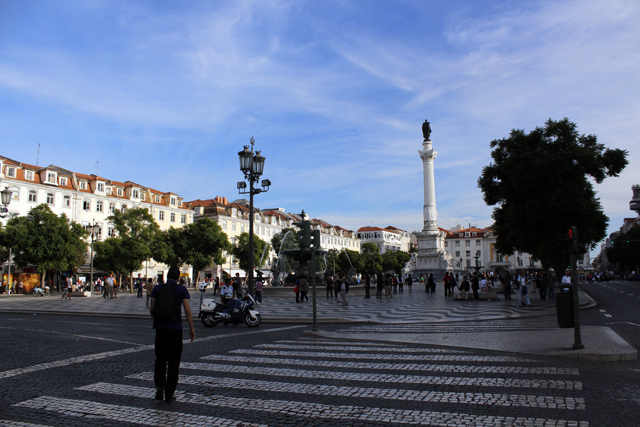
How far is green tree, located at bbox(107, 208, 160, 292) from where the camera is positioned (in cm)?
4766

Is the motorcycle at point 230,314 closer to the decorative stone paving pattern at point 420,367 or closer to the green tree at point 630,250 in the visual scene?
the decorative stone paving pattern at point 420,367

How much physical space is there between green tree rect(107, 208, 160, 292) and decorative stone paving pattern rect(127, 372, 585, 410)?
144 feet

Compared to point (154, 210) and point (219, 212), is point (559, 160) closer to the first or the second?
point (154, 210)

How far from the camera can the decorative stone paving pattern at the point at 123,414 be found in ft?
15.7

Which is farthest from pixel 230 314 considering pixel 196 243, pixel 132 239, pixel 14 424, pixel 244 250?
pixel 244 250

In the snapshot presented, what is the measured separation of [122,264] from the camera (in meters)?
49.0

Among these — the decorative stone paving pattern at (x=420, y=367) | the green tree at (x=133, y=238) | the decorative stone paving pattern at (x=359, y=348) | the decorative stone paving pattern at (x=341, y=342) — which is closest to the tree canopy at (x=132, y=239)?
the green tree at (x=133, y=238)

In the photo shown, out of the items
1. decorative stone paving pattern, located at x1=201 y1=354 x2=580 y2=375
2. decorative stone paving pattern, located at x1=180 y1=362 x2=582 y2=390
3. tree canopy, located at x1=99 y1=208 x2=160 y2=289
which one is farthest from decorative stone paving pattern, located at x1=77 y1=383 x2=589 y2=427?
tree canopy, located at x1=99 y1=208 x2=160 y2=289

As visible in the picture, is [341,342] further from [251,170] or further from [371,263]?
[371,263]

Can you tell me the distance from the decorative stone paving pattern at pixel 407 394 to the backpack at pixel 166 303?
1.37 metres

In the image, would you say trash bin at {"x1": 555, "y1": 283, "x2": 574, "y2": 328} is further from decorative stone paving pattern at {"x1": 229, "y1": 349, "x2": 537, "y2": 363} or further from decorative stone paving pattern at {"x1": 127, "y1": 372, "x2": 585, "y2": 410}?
decorative stone paving pattern at {"x1": 127, "y1": 372, "x2": 585, "y2": 410}

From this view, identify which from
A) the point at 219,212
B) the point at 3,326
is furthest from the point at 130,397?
the point at 219,212

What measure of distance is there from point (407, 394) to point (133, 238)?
152 ft

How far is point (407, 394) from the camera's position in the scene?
5.80 meters
